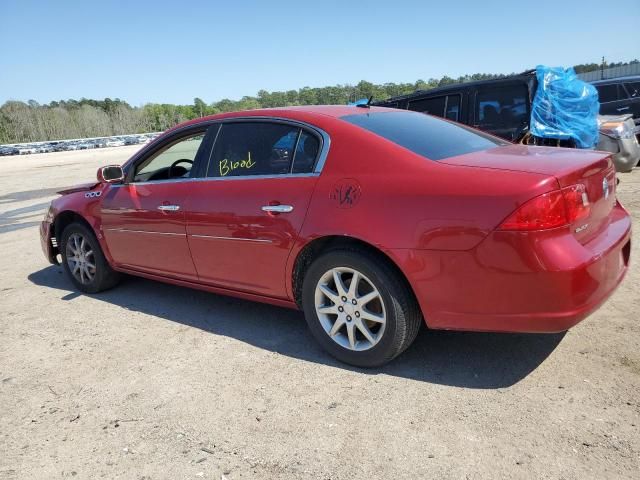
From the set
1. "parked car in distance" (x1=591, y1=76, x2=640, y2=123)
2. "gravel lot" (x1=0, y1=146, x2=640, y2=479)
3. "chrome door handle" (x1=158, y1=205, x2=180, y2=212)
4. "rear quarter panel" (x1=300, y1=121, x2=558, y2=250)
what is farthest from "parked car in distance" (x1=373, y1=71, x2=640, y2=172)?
"chrome door handle" (x1=158, y1=205, x2=180, y2=212)

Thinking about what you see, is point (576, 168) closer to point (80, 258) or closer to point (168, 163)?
point (168, 163)

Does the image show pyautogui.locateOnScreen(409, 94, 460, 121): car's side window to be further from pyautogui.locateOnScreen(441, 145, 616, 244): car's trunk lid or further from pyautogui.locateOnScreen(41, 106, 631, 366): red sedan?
pyautogui.locateOnScreen(441, 145, 616, 244): car's trunk lid

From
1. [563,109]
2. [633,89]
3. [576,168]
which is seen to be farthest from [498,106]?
[576,168]

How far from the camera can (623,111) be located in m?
11.2

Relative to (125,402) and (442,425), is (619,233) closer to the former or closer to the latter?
(442,425)

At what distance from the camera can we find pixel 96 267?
5.10m

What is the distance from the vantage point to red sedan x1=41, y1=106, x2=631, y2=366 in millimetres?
2625

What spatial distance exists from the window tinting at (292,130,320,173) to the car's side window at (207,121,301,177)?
5 centimetres

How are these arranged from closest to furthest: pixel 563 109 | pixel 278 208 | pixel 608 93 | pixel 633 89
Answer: pixel 278 208, pixel 563 109, pixel 633 89, pixel 608 93

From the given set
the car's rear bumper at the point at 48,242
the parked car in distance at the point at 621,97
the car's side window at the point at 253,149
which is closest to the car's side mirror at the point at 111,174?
the car's side window at the point at 253,149

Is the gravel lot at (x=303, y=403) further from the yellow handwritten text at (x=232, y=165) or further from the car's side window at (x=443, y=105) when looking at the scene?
the car's side window at (x=443, y=105)

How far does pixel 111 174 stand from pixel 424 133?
2816 millimetres

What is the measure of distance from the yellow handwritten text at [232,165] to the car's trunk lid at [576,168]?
4.74 feet

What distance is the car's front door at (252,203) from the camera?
341 centimetres
